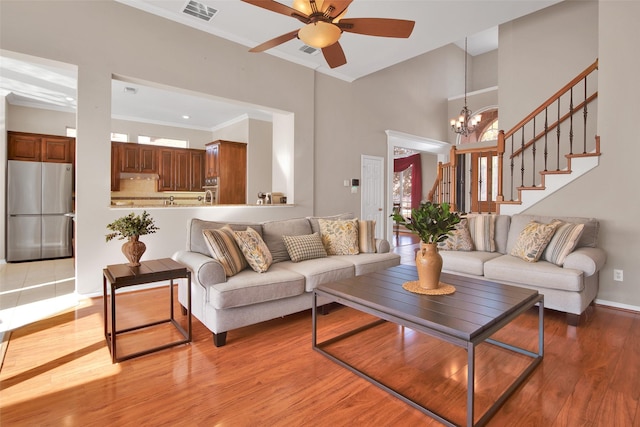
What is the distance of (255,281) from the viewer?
2.71 metres

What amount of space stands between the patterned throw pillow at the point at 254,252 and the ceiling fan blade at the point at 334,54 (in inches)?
70.3

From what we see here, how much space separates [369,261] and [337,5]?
231cm

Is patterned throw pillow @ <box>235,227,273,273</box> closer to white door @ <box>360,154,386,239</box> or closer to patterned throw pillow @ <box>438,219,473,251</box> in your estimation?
patterned throw pillow @ <box>438,219,473,251</box>

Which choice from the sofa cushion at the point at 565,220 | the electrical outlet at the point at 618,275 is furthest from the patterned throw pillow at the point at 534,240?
the electrical outlet at the point at 618,275

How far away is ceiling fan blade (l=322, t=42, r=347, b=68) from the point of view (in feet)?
9.97

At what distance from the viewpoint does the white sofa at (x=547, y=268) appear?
Answer: 2998 mm

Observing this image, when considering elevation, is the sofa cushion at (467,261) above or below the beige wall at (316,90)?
below

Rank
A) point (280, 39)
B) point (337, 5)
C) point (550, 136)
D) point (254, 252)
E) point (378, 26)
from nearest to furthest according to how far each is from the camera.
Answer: point (337, 5), point (378, 26), point (280, 39), point (254, 252), point (550, 136)

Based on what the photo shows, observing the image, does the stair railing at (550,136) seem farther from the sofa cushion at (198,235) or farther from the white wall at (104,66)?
the white wall at (104,66)

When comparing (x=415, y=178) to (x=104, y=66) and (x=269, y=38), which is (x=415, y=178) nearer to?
(x=269, y=38)

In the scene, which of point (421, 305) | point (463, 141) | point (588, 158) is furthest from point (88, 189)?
point (463, 141)

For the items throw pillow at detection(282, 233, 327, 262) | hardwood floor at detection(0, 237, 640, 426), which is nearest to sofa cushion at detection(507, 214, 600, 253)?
hardwood floor at detection(0, 237, 640, 426)

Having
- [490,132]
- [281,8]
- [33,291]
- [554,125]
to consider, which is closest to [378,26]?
[281,8]

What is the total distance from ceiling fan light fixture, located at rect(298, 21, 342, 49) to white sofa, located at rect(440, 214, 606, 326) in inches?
103
